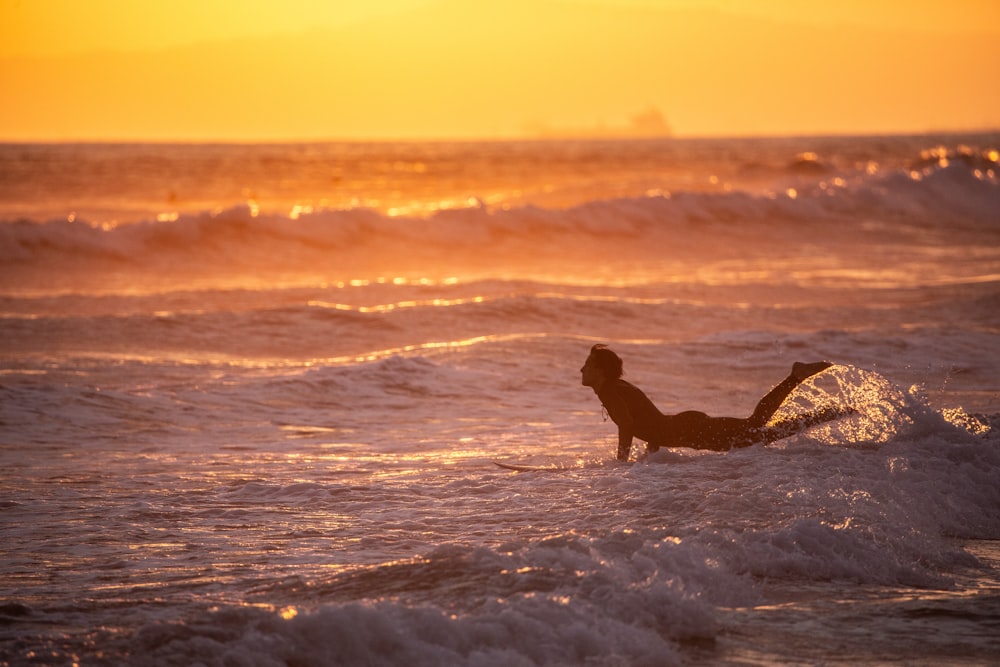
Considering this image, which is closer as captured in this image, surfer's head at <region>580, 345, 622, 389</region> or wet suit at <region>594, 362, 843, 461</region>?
wet suit at <region>594, 362, 843, 461</region>

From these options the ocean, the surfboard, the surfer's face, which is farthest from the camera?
the surfer's face

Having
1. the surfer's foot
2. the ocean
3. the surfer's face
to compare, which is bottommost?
the ocean

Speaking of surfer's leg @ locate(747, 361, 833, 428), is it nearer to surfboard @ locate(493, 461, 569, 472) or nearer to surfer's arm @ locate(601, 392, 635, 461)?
surfer's arm @ locate(601, 392, 635, 461)

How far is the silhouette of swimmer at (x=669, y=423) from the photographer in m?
9.01

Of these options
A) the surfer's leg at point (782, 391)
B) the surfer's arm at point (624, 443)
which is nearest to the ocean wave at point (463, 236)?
the surfer's arm at point (624, 443)

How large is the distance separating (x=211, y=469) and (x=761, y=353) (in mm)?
7894

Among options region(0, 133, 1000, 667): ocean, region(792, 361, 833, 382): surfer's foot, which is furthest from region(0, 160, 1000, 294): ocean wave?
region(792, 361, 833, 382): surfer's foot

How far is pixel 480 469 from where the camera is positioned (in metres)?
9.23

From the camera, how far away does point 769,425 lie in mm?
9023

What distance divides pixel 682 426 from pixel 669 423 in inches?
4.0

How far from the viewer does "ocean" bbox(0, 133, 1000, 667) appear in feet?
18.5

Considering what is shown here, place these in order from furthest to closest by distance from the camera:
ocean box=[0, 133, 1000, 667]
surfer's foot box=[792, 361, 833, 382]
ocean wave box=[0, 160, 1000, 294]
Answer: ocean wave box=[0, 160, 1000, 294] → surfer's foot box=[792, 361, 833, 382] → ocean box=[0, 133, 1000, 667]

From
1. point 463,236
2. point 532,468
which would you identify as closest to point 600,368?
point 532,468

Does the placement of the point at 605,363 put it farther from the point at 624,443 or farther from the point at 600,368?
the point at 624,443
